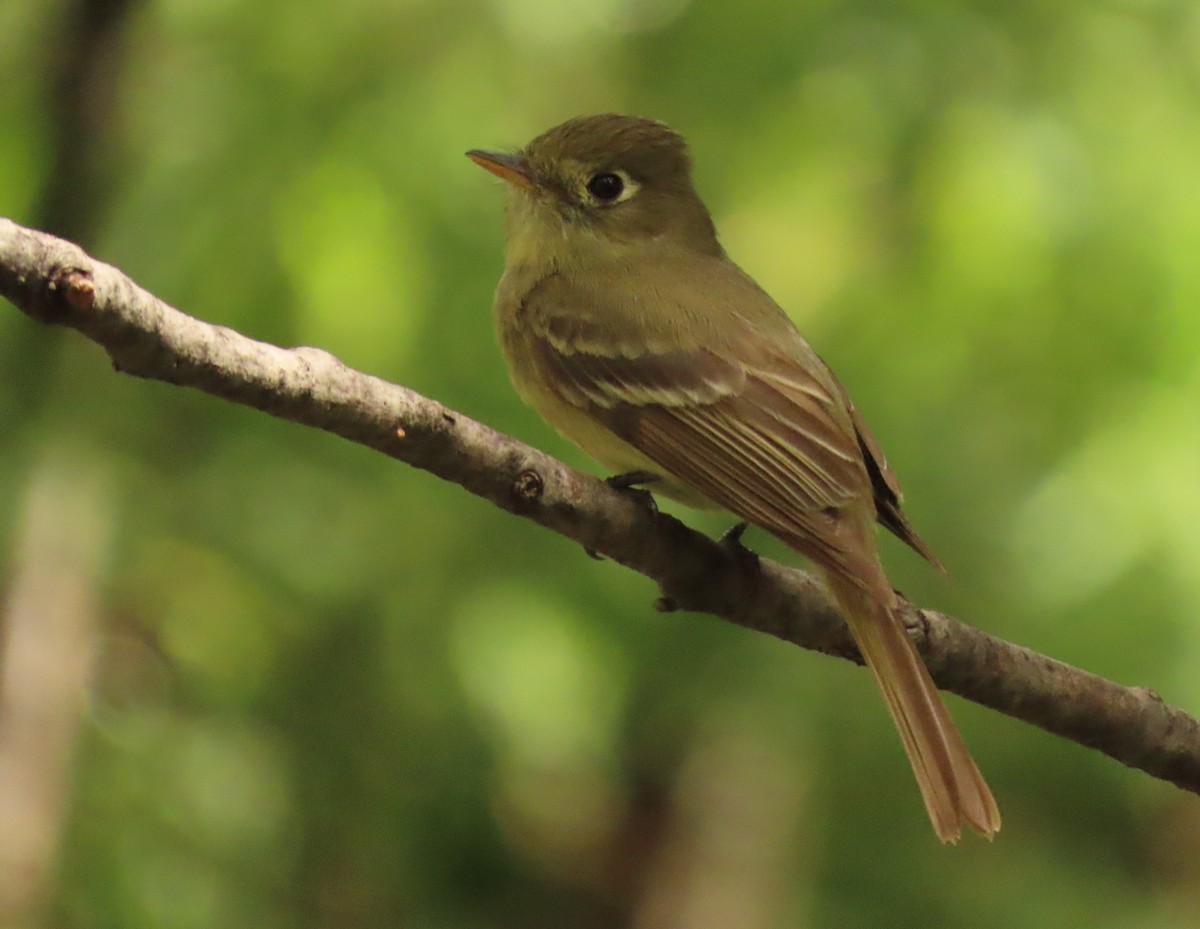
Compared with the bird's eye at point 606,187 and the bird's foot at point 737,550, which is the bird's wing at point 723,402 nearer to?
the bird's foot at point 737,550

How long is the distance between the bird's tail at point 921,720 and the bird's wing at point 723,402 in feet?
0.32

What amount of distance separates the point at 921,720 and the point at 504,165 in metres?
1.64

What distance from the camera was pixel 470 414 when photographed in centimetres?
351

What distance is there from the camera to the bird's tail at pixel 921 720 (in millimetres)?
2555

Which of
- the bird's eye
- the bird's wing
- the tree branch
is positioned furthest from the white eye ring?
the tree branch

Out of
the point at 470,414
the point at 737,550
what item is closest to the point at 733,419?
the point at 737,550

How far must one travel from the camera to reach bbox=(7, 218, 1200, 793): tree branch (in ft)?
5.56

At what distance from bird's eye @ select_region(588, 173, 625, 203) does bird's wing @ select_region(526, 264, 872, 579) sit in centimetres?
40

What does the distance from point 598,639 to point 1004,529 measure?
3.27 feet

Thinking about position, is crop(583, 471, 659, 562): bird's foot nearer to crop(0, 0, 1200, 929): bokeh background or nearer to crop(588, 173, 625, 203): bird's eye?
crop(0, 0, 1200, 929): bokeh background

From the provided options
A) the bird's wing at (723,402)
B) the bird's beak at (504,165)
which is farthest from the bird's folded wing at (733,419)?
the bird's beak at (504,165)

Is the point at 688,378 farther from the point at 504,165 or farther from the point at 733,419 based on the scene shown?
the point at 504,165

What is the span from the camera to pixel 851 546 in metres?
2.81

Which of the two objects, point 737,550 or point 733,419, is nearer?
point 737,550
